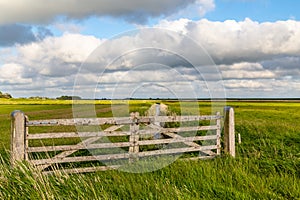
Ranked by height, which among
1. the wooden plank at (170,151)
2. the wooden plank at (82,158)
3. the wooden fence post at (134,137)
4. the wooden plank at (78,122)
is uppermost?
the wooden plank at (78,122)

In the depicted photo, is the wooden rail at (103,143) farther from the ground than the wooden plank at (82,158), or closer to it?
farther from the ground

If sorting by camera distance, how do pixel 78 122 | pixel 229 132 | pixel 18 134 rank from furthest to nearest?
pixel 229 132 → pixel 78 122 → pixel 18 134

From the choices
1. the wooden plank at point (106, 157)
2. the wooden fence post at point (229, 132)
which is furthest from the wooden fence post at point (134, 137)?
the wooden fence post at point (229, 132)

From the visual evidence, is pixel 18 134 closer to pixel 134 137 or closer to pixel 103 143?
pixel 103 143

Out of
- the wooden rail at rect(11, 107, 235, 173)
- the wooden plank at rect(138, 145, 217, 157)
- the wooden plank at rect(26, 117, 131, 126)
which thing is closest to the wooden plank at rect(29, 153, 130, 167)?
the wooden rail at rect(11, 107, 235, 173)

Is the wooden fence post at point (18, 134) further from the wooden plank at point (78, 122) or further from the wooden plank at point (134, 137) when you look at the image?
the wooden plank at point (134, 137)

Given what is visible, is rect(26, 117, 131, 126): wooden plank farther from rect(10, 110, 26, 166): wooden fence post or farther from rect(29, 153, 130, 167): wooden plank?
rect(29, 153, 130, 167): wooden plank

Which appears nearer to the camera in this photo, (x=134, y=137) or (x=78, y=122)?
(x=78, y=122)

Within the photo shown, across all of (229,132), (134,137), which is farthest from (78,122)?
(229,132)

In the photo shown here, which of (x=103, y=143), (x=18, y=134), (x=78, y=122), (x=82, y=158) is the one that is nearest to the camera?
(x=18, y=134)

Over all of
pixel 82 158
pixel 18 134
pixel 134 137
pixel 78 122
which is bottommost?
pixel 82 158

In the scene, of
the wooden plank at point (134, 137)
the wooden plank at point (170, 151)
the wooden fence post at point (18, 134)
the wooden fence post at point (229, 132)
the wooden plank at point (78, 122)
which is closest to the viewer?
the wooden fence post at point (18, 134)

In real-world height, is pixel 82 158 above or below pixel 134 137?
A: below

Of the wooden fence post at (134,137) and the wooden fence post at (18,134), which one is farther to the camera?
the wooden fence post at (134,137)
